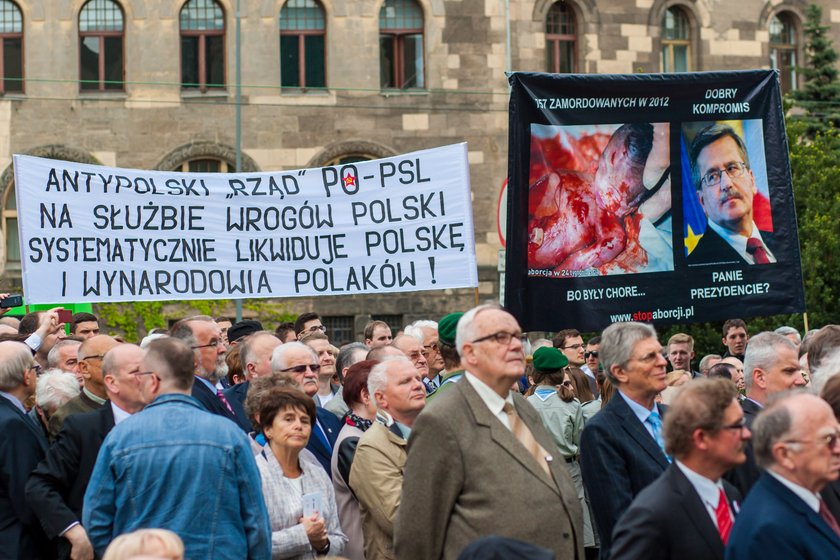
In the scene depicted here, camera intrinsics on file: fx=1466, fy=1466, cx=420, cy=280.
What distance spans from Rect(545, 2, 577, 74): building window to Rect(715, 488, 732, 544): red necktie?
87.2 feet

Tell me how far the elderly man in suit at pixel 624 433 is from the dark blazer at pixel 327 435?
1915 mm

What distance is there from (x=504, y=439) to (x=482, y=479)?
0.23 metres

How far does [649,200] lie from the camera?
35.8 feet

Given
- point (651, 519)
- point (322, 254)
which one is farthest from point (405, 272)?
Result: point (651, 519)

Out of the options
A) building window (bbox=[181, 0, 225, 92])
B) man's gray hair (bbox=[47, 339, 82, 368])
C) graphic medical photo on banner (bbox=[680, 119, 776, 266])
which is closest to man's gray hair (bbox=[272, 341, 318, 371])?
man's gray hair (bbox=[47, 339, 82, 368])

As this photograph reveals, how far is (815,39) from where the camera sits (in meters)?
32.8

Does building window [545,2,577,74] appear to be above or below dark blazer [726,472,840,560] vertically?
above

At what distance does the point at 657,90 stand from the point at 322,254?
11.9ft

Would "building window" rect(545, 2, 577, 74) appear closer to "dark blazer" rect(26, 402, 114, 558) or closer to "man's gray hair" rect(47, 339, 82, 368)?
"man's gray hair" rect(47, 339, 82, 368)

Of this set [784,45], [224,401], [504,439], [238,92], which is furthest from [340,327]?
[504,439]

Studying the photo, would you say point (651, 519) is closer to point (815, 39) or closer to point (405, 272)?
point (405, 272)

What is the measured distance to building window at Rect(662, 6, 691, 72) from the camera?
33156mm

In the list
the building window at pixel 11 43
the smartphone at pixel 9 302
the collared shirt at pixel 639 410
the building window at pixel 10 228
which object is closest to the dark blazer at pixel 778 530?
the collared shirt at pixel 639 410

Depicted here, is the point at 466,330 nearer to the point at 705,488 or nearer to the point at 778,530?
the point at 705,488
